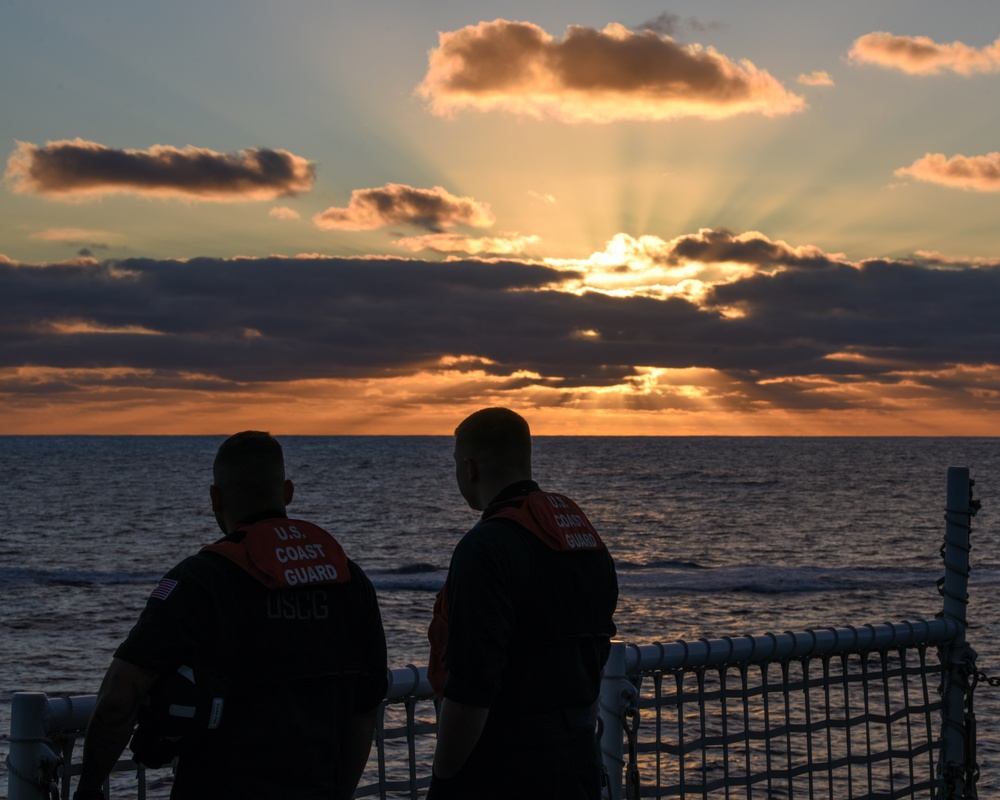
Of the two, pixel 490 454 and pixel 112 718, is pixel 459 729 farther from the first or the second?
pixel 112 718

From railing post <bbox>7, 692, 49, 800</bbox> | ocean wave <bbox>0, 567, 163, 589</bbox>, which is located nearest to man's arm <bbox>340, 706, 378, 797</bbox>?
railing post <bbox>7, 692, 49, 800</bbox>

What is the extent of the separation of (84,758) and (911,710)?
4.34 metres

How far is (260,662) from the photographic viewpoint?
120 inches

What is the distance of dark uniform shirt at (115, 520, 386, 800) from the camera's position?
290cm

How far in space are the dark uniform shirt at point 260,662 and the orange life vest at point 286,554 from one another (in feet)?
0.10

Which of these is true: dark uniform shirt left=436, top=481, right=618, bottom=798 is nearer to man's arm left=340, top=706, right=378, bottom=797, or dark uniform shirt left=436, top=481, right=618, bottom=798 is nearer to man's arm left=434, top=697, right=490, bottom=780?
man's arm left=434, top=697, right=490, bottom=780

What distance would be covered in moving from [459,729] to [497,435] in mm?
913

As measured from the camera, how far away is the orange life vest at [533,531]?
3295mm

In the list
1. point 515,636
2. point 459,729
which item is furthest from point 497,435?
point 459,729

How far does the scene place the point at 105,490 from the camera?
294ft

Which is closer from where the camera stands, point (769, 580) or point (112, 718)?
point (112, 718)

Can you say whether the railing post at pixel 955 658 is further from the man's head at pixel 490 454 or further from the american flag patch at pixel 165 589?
the american flag patch at pixel 165 589

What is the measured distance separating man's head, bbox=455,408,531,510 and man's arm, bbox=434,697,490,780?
64 cm

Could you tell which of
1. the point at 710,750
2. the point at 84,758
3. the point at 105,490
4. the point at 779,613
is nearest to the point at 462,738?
the point at 84,758
